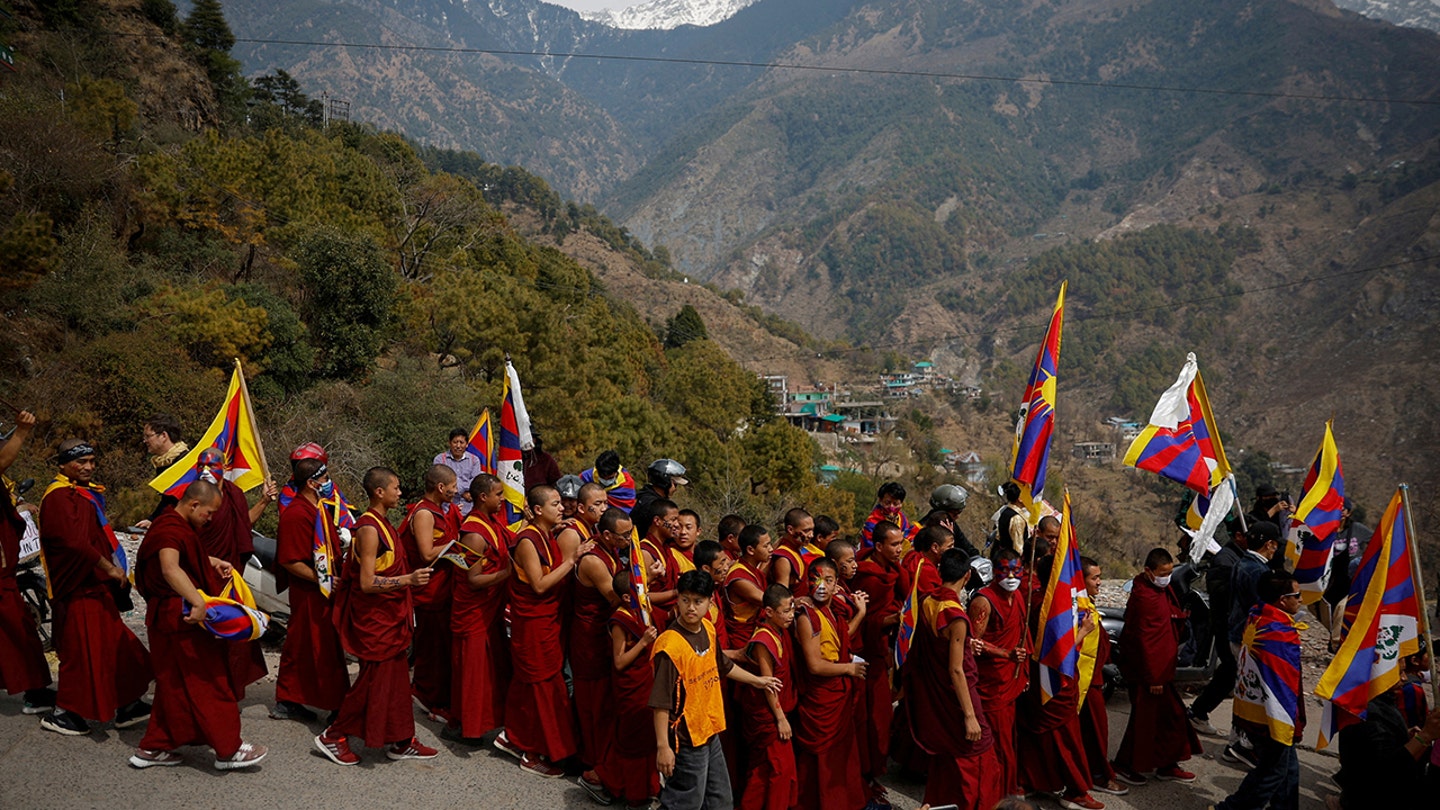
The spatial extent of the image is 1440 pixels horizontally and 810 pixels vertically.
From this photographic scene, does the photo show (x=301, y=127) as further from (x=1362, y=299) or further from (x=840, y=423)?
(x=1362, y=299)

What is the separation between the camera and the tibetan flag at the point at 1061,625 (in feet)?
17.7

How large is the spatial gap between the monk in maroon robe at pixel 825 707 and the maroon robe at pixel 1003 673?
0.73 metres

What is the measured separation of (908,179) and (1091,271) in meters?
54.7

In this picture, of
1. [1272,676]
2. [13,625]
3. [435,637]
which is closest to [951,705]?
[1272,676]

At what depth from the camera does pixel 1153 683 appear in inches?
231

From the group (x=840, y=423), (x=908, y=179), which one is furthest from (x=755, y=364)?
(x=908, y=179)

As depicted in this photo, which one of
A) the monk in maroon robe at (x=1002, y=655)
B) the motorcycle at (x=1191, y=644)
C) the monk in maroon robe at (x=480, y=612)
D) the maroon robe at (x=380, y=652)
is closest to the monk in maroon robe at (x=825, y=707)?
the monk in maroon robe at (x=1002, y=655)

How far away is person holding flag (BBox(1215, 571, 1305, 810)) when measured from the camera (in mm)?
5094

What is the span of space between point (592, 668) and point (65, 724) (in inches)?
119

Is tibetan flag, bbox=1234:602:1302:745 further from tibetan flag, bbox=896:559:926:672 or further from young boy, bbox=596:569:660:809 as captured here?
young boy, bbox=596:569:660:809

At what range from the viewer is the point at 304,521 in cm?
562

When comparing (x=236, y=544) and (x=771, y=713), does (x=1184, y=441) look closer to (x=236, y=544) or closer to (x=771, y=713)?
(x=771, y=713)

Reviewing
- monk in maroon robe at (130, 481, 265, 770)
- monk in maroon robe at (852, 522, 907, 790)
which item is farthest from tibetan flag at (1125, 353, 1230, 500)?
monk in maroon robe at (130, 481, 265, 770)

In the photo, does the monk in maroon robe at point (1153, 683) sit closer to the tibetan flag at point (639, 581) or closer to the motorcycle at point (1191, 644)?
the motorcycle at point (1191, 644)
